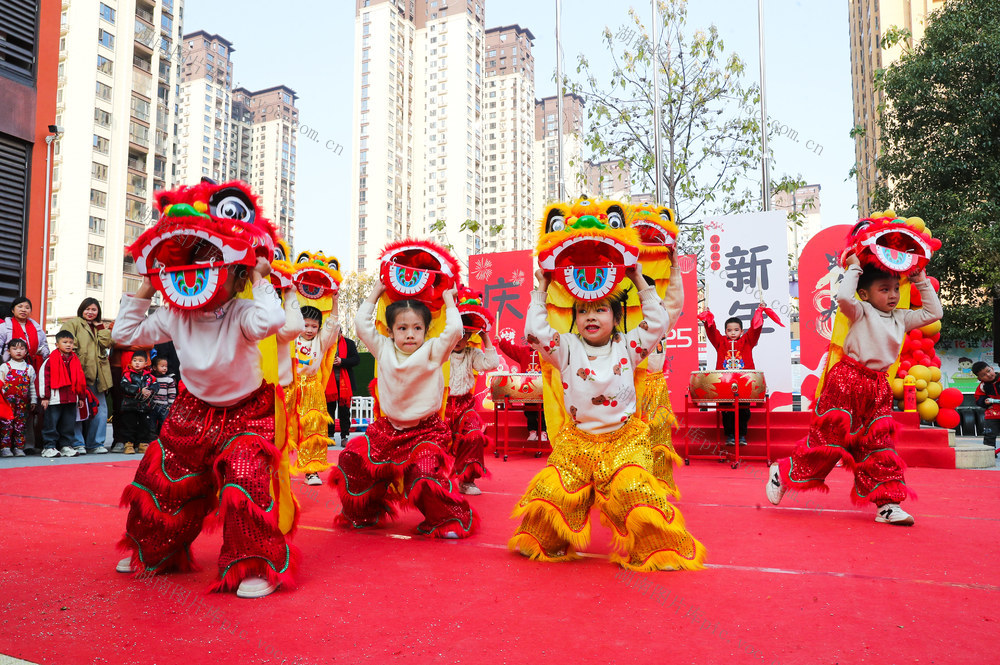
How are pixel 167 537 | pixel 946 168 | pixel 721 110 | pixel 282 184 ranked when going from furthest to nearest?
pixel 282 184 → pixel 946 168 → pixel 721 110 → pixel 167 537

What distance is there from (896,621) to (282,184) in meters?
41.3

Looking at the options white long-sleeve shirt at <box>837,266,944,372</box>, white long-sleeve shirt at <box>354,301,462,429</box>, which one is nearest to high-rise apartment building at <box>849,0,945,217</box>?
white long-sleeve shirt at <box>837,266,944,372</box>

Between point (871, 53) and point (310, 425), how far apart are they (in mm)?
35449

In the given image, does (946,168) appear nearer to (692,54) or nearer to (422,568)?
(692,54)

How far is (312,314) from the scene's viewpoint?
246 inches

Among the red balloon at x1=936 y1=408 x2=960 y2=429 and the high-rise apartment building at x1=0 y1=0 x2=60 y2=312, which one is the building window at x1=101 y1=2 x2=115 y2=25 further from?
the red balloon at x1=936 y1=408 x2=960 y2=429

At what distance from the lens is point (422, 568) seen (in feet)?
11.1

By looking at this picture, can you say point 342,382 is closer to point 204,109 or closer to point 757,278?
point 757,278

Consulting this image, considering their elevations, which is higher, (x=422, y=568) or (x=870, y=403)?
(x=870, y=403)

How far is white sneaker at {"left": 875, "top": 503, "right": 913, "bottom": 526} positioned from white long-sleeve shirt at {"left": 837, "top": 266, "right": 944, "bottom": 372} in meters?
0.87

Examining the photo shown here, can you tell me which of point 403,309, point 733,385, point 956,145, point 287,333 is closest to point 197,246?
point 287,333

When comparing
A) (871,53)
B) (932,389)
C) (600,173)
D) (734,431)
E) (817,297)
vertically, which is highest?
(871,53)

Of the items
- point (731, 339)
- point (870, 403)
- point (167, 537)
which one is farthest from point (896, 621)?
point (731, 339)

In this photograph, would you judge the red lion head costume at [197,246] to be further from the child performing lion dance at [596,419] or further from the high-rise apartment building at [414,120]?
the high-rise apartment building at [414,120]
